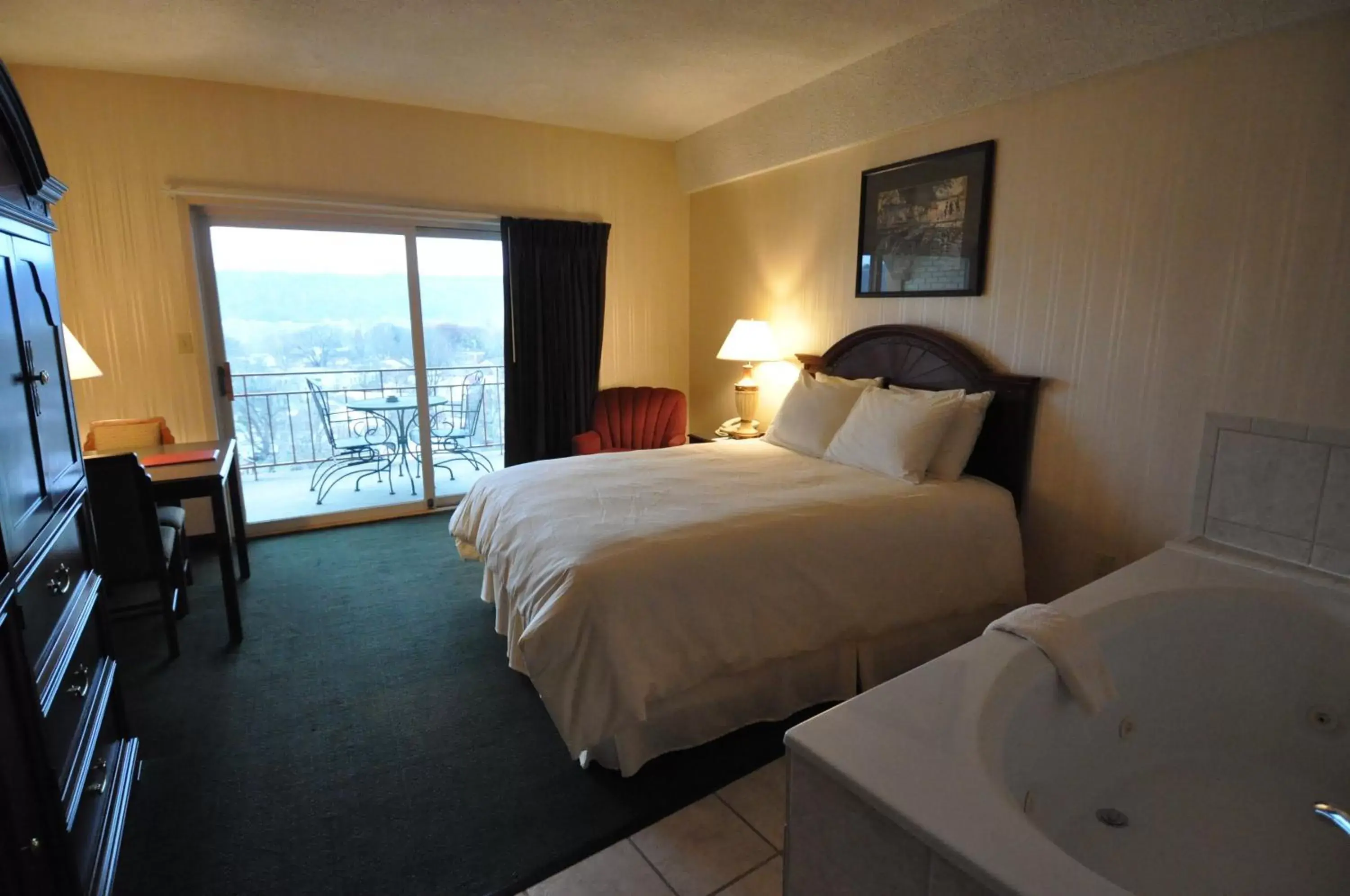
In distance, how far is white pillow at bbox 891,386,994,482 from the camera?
9.21 ft

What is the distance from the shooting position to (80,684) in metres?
1.54

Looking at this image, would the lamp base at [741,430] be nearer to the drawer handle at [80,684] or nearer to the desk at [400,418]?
the desk at [400,418]

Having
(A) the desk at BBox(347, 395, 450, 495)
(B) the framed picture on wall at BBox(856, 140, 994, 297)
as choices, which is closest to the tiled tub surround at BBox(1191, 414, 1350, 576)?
(B) the framed picture on wall at BBox(856, 140, 994, 297)

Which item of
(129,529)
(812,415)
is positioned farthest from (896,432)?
(129,529)

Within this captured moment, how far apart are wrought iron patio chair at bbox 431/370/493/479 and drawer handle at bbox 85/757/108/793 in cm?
325

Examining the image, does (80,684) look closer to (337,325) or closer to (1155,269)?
(337,325)

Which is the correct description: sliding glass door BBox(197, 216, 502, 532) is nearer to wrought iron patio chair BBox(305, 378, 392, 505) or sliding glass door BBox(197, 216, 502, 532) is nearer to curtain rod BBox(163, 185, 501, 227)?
wrought iron patio chair BBox(305, 378, 392, 505)

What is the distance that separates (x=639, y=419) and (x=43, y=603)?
333 centimetres

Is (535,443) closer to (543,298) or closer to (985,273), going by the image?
(543,298)

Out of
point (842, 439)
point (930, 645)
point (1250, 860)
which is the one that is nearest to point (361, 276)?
point (842, 439)

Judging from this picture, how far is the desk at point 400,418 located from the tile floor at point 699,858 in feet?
10.9

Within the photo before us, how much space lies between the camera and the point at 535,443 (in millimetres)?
4547

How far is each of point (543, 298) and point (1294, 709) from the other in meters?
4.07

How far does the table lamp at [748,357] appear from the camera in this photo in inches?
159
